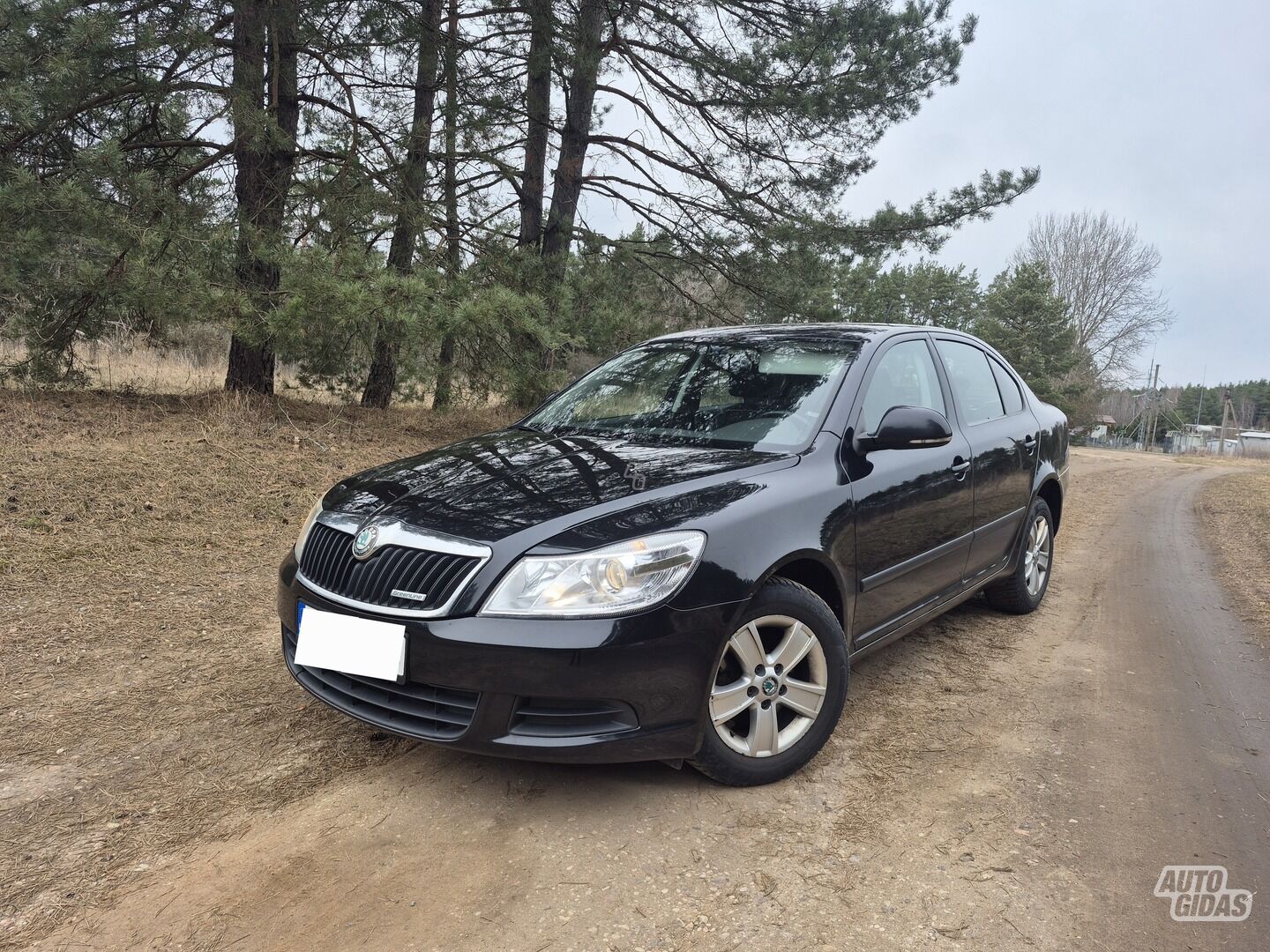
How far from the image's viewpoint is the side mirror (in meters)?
3.15

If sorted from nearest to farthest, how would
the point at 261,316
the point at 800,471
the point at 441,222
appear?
the point at 800,471 < the point at 261,316 < the point at 441,222

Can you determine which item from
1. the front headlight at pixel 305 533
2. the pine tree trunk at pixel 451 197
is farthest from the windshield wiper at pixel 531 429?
the pine tree trunk at pixel 451 197

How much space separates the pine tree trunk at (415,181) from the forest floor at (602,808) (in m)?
4.46

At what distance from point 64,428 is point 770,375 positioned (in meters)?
6.71

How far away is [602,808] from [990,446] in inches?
111

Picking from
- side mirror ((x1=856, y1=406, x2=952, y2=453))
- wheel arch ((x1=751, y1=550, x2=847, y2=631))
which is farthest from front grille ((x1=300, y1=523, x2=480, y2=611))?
side mirror ((x1=856, y1=406, x2=952, y2=453))

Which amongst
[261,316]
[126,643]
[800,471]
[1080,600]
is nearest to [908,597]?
[800,471]

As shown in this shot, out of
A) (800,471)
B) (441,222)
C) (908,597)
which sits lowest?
(908,597)

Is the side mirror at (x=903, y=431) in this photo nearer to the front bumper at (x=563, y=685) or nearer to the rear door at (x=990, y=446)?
the rear door at (x=990, y=446)

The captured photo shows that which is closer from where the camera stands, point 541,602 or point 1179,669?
point 541,602

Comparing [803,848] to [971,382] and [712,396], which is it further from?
[971,382]

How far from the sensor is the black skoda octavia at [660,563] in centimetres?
233

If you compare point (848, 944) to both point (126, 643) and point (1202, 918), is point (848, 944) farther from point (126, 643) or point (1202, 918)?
point (126, 643)

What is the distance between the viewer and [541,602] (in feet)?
7.62
